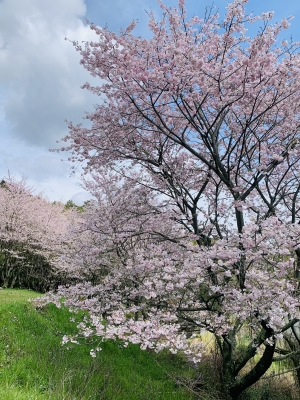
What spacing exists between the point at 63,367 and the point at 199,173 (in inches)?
193

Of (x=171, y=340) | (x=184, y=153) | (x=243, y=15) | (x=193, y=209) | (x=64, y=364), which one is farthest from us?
(x=184, y=153)

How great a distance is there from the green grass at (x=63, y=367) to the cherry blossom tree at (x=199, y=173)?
98 cm

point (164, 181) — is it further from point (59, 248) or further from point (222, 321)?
point (59, 248)

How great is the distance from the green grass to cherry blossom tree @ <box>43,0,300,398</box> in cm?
98

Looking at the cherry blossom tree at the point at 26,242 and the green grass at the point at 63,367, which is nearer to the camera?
the green grass at the point at 63,367

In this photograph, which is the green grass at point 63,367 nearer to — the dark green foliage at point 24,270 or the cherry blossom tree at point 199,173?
the cherry blossom tree at point 199,173

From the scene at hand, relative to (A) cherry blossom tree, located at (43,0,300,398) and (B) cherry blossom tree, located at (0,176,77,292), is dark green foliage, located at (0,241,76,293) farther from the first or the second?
(A) cherry blossom tree, located at (43,0,300,398)

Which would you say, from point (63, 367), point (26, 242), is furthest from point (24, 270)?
point (63, 367)

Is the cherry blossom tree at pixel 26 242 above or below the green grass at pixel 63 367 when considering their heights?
above

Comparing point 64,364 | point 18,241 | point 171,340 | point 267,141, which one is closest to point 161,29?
point 267,141

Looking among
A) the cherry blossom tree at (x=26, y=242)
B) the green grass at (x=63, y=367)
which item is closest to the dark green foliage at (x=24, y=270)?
the cherry blossom tree at (x=26, y=242)

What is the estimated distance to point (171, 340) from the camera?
4969 millimetres

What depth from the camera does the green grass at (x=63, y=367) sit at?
501cm

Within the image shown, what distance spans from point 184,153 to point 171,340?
4.06m
